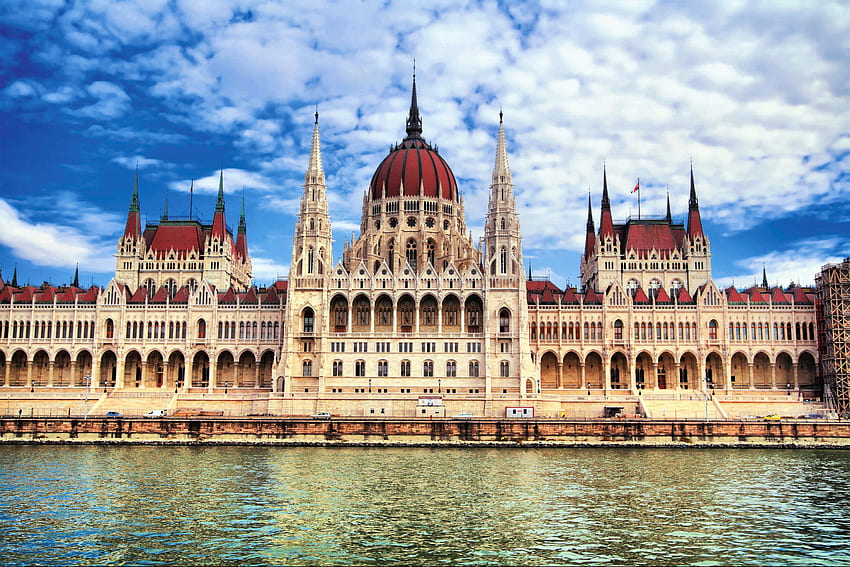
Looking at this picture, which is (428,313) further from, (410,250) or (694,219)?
(694,219)

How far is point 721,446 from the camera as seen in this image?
79062 millimetres

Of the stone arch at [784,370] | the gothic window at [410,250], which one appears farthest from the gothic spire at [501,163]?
the stone arch at [784,370]

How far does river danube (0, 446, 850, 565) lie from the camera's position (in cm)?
3606

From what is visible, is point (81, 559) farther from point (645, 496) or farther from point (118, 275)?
point (118, 275)

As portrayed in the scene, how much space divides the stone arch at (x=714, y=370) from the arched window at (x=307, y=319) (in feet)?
163

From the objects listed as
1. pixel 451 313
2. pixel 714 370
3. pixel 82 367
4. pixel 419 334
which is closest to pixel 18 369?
pixel 82 367

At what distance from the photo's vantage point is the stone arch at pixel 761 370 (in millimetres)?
108688

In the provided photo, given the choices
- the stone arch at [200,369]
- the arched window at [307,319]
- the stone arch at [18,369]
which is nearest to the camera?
the arched window at [307,319]

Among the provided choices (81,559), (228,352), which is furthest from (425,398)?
(81,559)

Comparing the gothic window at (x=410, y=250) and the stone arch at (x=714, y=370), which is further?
the gothic window at (x=410, y=250)

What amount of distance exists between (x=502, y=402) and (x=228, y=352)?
124 ft

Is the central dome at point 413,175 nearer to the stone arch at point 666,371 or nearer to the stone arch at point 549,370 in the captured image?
the stone arch at point 549,370

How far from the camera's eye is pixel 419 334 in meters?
101

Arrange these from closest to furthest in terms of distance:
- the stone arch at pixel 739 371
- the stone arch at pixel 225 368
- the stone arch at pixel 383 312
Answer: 1. the stone arch at pixel 383 312
2. the stone arch at pixel 739 371
3. the stone arch at pixel 225 368
